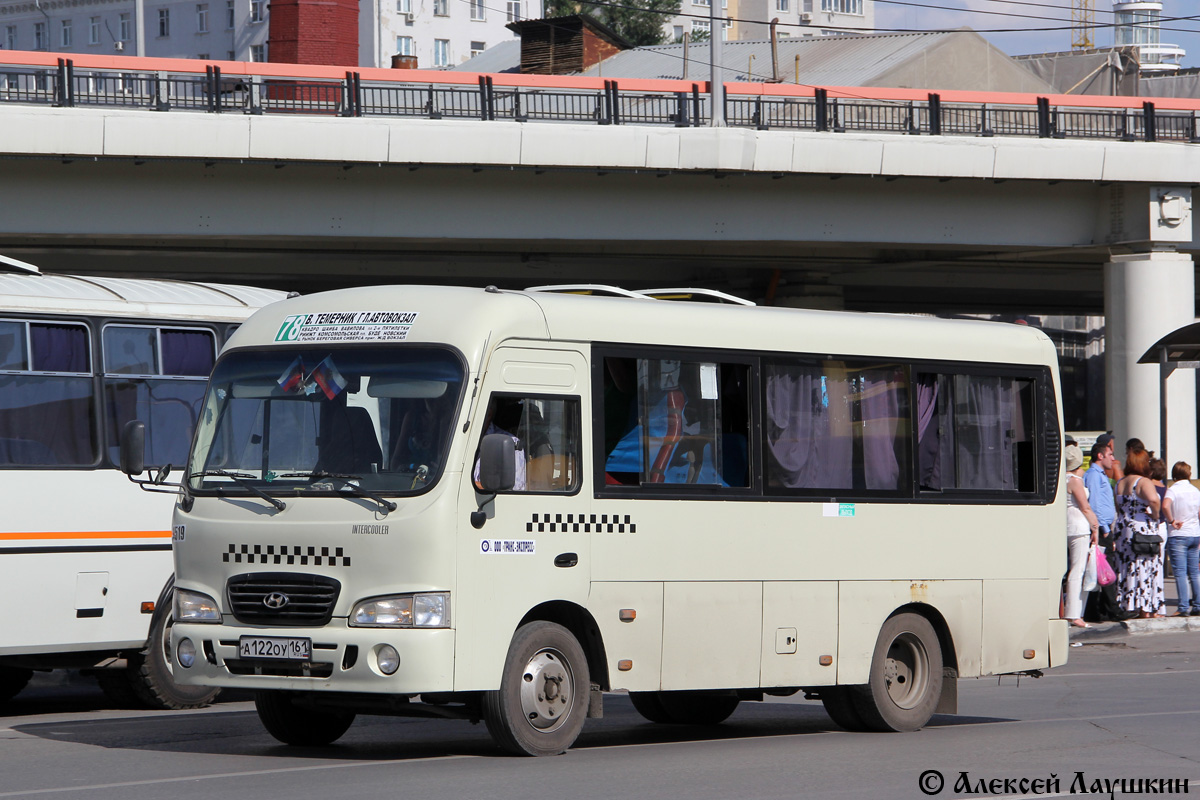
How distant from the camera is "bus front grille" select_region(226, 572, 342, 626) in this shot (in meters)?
8.77

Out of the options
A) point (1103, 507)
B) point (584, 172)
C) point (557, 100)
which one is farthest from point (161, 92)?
point (1103, 507)

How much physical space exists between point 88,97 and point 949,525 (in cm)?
1896

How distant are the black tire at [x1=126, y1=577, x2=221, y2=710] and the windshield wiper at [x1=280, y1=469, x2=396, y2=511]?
3.01 m

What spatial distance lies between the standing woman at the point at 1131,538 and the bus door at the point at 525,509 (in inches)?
421

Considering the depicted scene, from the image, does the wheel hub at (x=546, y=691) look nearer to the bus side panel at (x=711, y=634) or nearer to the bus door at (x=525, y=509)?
the bus door at (x=525, y=509)

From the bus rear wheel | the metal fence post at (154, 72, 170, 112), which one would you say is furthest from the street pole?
the bus rear wheel

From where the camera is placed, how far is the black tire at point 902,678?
1058 centimetres

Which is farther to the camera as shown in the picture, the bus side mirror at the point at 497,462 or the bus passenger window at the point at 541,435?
the bus passenger window at the point at 541,435

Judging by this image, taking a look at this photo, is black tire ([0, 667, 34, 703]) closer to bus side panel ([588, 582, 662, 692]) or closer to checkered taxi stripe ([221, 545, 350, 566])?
checkered taxi stripe ([221, 545, 350, 566])

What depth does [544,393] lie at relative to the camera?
9203 mm

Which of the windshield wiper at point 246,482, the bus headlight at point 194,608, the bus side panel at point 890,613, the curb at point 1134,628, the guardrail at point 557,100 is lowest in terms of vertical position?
the curb at point 1134,628

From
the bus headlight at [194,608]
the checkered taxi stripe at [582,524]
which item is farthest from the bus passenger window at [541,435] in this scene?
the bus headlight at [194,608]

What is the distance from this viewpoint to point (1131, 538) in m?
18.2

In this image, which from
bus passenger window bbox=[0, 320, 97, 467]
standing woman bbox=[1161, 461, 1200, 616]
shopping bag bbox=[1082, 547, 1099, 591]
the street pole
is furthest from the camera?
the street pole
